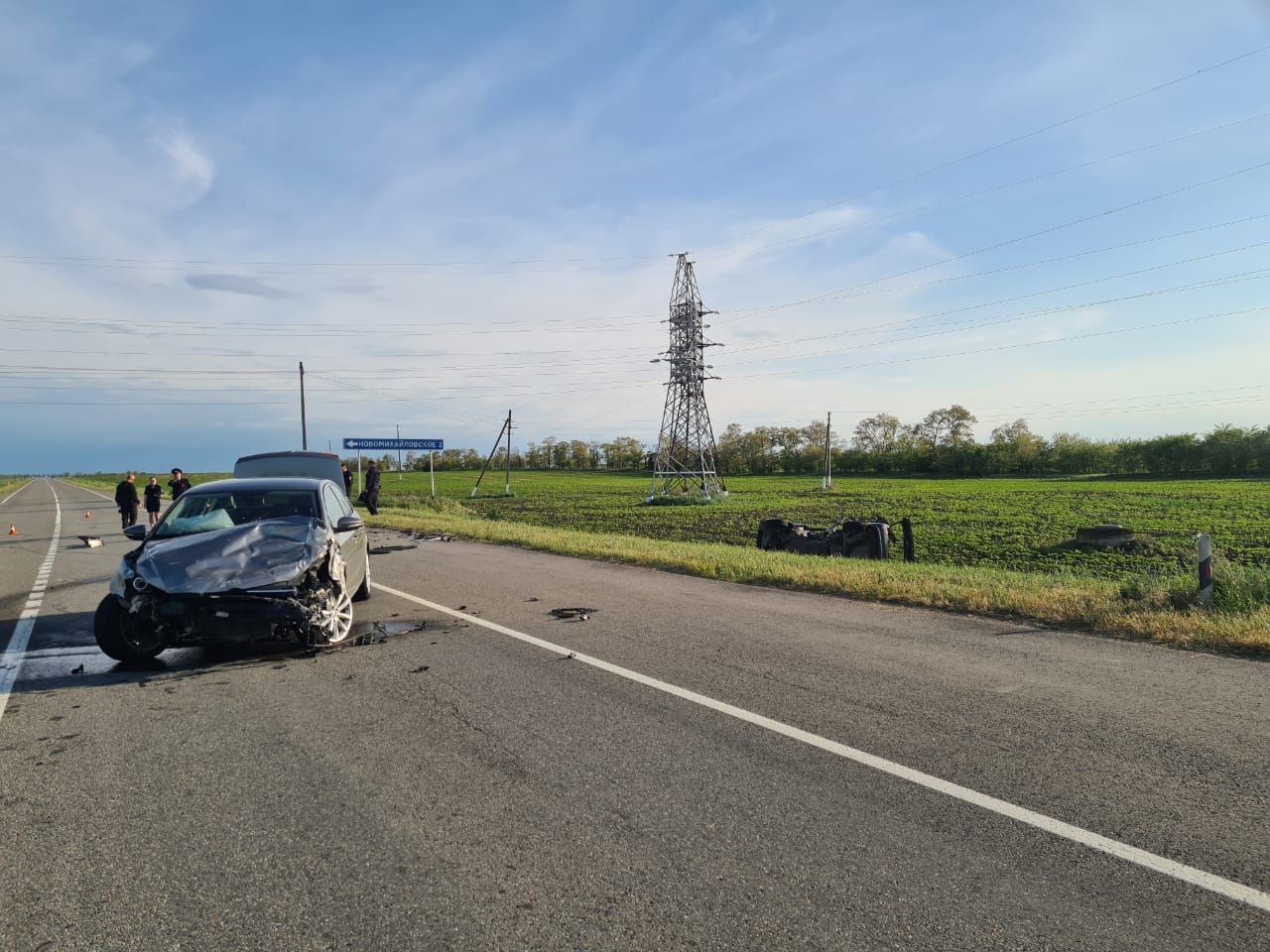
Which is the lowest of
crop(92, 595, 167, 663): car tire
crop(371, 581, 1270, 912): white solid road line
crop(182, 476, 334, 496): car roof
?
crop(371, 581, 1270, 912): white solid road line

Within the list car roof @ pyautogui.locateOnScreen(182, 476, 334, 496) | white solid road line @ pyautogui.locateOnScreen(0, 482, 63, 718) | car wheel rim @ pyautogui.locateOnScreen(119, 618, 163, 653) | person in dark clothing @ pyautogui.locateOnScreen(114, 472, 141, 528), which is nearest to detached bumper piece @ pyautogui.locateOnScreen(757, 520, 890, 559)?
car roof @ pyautogui.locateOnScreen(182, 476, 334, 496)

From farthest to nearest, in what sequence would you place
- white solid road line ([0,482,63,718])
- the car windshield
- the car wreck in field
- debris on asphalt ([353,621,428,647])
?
the car wreck in field
the car windshield
debris on asphalt ([353,621,428,647])
white solid road line ([0,482,63,718])

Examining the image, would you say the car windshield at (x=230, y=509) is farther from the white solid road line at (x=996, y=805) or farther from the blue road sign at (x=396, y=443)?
the blue road sign at (x=396, y=443)

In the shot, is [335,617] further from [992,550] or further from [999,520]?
[999,520]

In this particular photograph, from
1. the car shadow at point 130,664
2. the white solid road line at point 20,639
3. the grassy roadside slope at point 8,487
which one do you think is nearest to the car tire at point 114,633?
the car shadow at point 130,664

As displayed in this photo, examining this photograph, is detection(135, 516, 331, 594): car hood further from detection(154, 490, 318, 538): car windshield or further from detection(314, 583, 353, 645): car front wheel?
detection(314, 583, 353, 645): car front wheel

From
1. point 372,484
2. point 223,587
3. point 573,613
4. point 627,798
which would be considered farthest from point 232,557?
point 372,484

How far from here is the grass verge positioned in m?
6.90

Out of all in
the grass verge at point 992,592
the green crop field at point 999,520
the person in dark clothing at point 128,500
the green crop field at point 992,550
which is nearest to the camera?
the grass verge at point 992,592

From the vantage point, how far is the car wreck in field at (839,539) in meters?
16.5

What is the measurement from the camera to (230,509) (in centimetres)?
779

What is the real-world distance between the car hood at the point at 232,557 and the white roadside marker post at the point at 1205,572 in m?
→ 9.10

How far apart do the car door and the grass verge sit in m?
5.50

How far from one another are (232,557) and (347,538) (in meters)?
2.06
